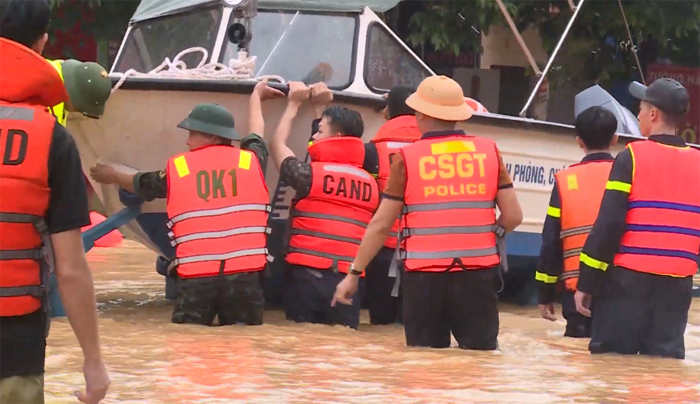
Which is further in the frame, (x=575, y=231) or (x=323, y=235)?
(x=323, y=235)

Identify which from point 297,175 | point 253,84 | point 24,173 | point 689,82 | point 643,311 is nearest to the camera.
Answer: point 24,173

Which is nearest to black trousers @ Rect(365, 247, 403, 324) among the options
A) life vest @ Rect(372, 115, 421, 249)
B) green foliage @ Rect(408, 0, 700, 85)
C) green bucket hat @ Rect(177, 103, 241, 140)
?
life vest @ Rect(372, 115, 421, 249)

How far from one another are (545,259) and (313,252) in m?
1.58

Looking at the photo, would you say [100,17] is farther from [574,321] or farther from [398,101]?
[574,321]

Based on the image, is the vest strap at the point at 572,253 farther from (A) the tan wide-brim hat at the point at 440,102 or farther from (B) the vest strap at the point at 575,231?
(A) the tan wide-brim hat at the point at 440,102

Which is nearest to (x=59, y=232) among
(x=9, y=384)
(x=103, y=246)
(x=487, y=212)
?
(x=9, y=384)

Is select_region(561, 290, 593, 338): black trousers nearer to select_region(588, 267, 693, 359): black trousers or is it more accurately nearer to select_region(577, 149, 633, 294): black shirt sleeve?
select_region(588, 267, 693, 359): black trousers

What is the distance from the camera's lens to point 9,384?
10.8ft

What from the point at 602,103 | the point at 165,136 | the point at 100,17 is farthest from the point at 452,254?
the point at 100,17

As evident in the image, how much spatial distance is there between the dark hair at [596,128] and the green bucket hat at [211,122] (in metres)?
1.95

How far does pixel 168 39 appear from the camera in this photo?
356 inches

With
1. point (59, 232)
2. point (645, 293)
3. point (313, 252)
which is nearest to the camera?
point (59, 232)

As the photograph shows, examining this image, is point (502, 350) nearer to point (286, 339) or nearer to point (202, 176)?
point (286, 339)

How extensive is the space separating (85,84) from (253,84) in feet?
4.82
